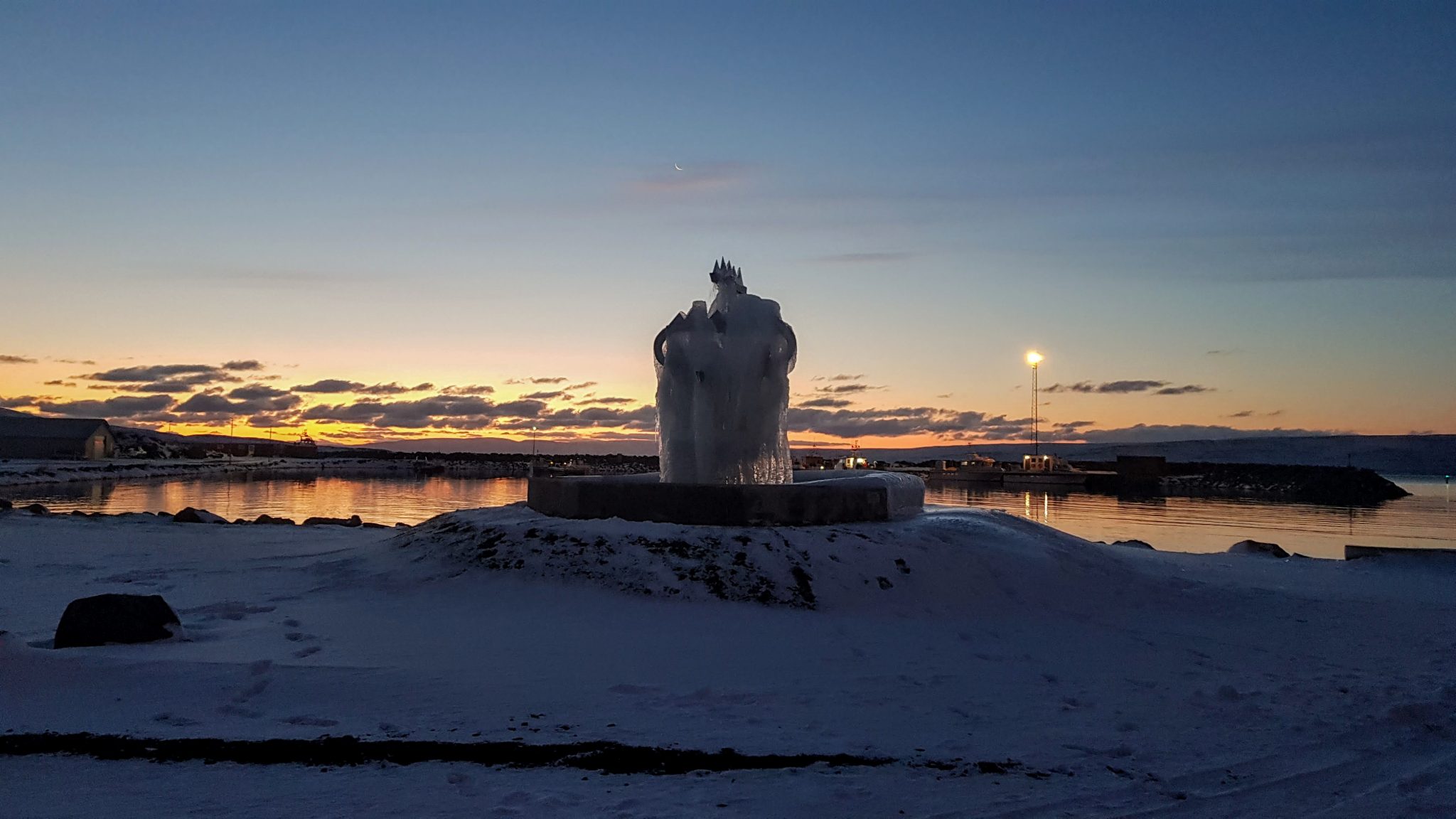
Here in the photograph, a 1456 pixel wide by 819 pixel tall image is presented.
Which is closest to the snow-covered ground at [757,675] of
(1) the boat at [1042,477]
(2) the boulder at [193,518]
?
(2) the boulder at [193,518]

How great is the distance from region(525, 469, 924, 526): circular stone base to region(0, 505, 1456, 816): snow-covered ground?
0.50 metres

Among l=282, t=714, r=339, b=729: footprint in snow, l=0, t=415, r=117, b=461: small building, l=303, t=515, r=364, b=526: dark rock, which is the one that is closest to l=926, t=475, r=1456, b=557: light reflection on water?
l=303, t=515, r=364, b=526: dark rock

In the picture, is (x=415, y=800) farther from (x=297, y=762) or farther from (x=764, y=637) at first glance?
(x=764, y=637)

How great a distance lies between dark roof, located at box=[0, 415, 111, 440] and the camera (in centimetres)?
8923

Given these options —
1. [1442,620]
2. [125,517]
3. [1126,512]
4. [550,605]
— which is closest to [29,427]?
[125,517]

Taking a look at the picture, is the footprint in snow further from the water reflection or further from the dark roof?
the dark roof

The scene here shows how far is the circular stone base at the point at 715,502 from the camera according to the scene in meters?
12.0

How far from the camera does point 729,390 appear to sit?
1511 cm

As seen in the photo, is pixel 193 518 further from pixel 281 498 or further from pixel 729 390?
pixel 281 498

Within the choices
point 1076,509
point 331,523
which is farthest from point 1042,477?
point 331,523

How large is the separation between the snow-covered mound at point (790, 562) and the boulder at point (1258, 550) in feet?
23.7

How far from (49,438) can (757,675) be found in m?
104

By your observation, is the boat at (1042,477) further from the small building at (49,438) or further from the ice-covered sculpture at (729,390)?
the small building at (49,438)

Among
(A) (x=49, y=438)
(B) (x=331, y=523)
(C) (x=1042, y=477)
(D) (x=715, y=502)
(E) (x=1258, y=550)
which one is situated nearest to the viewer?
(D) (x=715, y=502)
